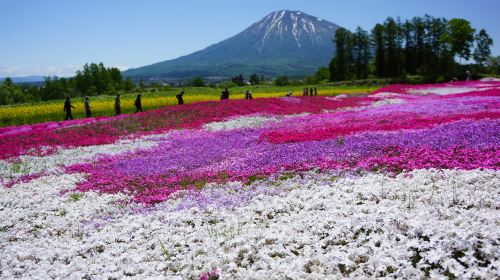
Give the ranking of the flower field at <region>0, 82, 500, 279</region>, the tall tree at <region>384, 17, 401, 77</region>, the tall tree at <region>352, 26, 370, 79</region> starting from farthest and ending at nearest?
the tall tree at <region>352, 26, 370, 79</region> → the tall tree at <region>384, 17, 401, 77</region> → the flower field at <region>0, 82, 500, 279</region>

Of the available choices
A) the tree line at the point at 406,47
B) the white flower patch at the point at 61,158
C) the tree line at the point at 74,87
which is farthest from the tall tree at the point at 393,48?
the white flower patch at the point at 61,158

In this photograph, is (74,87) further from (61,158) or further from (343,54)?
(61,158)

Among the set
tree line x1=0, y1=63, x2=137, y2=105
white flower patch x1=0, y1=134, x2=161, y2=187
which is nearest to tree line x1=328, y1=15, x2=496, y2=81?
tree line x1=0, y1=63, x2=137, y2=105

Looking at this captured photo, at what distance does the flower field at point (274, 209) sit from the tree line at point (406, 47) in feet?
398

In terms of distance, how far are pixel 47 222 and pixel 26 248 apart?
6.84 ft

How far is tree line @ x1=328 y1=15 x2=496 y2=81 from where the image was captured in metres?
135

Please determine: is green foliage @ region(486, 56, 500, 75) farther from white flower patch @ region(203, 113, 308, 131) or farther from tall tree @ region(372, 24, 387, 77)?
white flower patch @ region(203, 113, 308, 131)

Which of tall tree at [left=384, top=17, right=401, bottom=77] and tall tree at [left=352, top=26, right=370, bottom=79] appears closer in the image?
tall tree at [left=384, top=17, right=401, bottom=77]

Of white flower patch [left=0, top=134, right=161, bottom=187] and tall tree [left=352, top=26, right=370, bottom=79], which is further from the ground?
tall tree [left=352, top=26, right=370, bottom=79]

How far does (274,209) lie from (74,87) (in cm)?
15782

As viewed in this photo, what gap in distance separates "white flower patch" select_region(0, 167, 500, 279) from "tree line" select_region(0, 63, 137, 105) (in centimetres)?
13771

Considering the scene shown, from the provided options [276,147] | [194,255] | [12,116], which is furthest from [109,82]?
[194,255]

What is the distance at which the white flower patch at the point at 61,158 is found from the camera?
69.5 feet

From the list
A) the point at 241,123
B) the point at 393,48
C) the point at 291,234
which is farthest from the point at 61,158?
the point at 393,48
